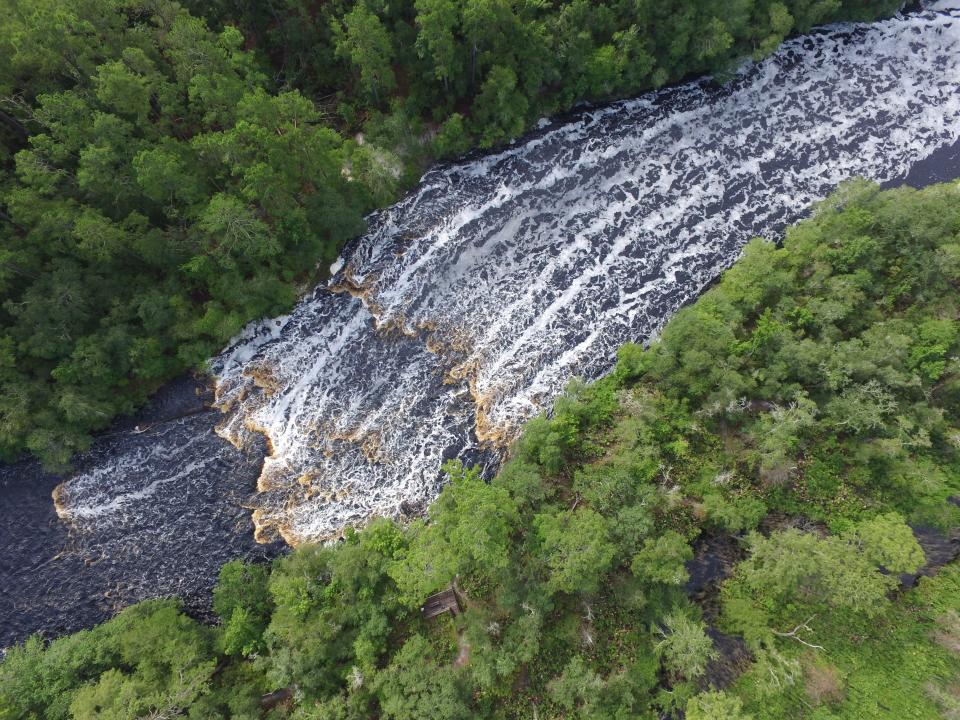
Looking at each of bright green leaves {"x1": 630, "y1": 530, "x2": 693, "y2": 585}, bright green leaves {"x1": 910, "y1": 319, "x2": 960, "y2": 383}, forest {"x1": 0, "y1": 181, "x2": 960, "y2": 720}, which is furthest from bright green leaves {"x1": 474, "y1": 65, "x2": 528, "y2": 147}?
bright green leaves {"x1": 630, "y1": 530, "x2": 693, "y2": 585}

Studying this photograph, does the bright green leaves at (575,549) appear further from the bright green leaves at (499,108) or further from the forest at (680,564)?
the bright green leaves at (499,108)

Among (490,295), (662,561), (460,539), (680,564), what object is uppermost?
(490,295)

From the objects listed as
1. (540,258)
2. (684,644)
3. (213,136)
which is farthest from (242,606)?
(540,258)

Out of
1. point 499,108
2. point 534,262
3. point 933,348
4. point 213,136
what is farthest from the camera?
point 499,108

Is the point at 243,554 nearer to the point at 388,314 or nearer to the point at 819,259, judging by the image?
the point at 388,314

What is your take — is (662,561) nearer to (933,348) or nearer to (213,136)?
(933,348)

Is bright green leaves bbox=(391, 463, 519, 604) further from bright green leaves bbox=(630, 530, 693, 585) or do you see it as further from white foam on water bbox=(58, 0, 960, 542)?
bright green leaves bbox=(630, 530, 693, 585)
